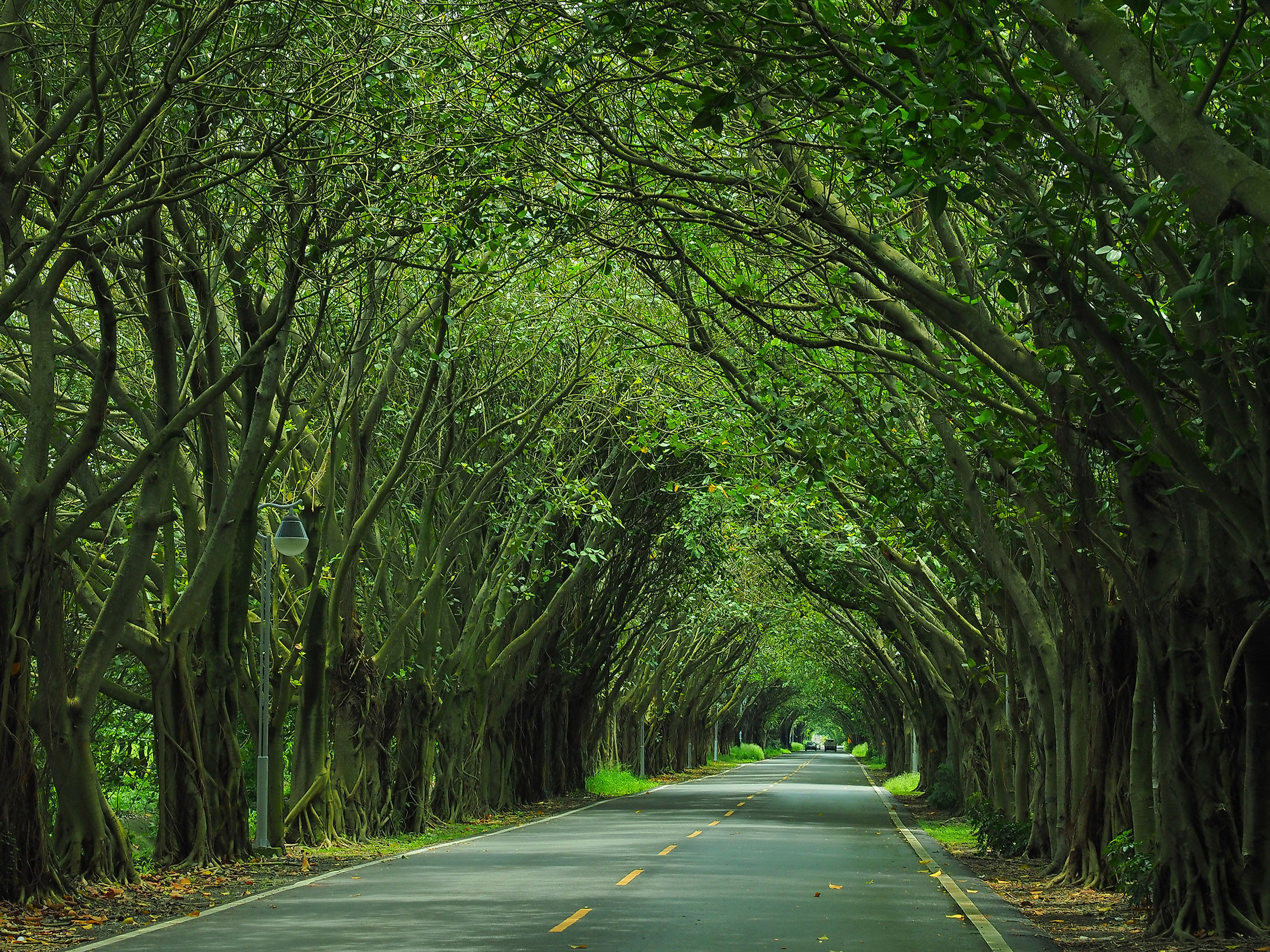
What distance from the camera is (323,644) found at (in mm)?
20281

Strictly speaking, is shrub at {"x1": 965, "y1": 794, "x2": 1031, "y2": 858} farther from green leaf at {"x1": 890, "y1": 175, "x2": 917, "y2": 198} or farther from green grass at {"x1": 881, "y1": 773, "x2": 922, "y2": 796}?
green grass at {"x1": 881, "y1": 773, "x2": 922, "y2": 796}

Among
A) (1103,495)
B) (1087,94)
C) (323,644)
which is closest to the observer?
(1087,94)

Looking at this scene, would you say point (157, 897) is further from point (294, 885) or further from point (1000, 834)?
point (1000, 834)

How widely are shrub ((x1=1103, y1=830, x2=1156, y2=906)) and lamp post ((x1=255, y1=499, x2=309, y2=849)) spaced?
10009mm

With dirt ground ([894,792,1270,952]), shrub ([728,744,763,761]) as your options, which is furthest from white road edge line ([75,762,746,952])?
shrub ([728,744,763,761])

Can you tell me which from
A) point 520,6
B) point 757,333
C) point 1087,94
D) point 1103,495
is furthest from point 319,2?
point 1103,495

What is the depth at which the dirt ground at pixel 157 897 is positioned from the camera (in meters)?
11.2

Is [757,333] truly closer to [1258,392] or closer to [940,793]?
[1258,392]

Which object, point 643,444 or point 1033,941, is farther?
point 643,444

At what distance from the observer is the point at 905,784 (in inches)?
1948

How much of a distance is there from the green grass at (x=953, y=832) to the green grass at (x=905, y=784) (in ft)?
54.3

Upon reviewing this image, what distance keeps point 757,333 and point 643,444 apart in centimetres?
648

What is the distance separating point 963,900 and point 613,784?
31.2m

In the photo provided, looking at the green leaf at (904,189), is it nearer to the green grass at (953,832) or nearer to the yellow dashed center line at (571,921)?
the yellow dashed center line at (571,921)
